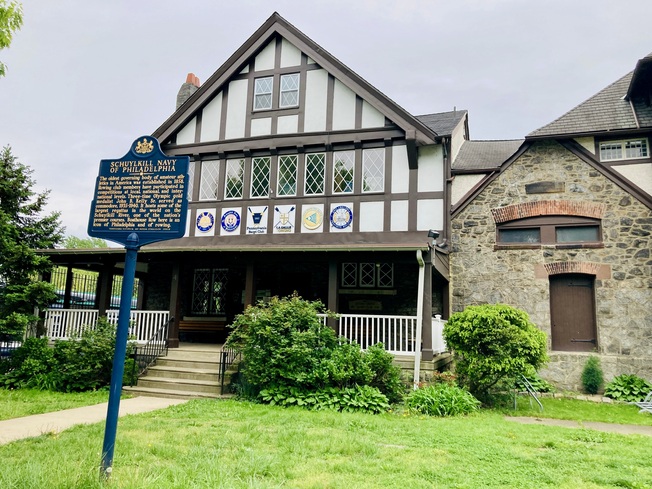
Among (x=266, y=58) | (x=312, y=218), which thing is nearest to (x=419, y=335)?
(x=312, y=218)

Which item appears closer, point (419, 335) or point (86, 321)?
point (419, 335)

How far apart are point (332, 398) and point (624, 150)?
9.14 metres

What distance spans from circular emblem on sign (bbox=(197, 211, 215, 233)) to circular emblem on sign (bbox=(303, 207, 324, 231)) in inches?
104

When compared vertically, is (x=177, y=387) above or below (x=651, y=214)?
below

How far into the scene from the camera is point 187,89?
50.4 ft

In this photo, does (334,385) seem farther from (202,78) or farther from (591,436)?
(202,78)

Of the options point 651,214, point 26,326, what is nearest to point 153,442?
point 26,326

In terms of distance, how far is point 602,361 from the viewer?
1062cm

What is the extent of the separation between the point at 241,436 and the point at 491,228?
8497mm

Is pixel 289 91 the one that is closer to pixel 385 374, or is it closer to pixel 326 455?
pixel 385 374

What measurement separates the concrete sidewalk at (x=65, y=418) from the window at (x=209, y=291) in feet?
15.9

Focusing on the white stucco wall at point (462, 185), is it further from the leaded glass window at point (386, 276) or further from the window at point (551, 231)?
the leaded glass window at point (386, 276)

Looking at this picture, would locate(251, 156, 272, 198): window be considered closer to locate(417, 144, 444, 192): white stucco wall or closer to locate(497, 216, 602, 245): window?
locate(417, 144, 444, 192): white stucco wall

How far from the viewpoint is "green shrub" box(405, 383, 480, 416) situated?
26.1 ft
